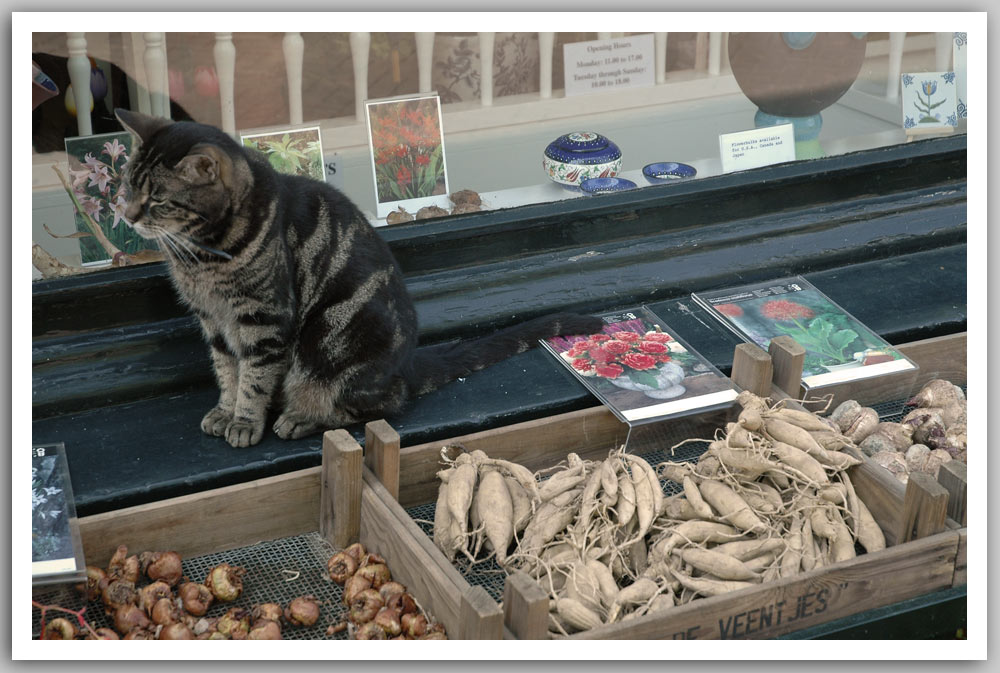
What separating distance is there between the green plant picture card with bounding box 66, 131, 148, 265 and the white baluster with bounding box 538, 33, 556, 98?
1.14 m

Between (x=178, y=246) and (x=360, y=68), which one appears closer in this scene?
(x=178, y=246)

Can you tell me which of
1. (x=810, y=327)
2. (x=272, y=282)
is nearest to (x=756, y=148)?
(x=810, y=327)

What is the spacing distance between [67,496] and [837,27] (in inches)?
90.8

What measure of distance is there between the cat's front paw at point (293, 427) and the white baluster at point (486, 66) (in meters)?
1.11

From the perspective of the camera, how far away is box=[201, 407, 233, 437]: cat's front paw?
8.11 feet

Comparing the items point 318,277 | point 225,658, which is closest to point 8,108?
point 318,277

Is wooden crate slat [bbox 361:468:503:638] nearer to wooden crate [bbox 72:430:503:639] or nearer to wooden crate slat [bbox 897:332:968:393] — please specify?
wooden crate [bbox 72:430:503:639]

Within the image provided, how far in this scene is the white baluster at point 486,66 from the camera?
2.92 m

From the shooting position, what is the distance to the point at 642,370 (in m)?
2.74

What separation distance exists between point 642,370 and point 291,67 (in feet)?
3.85

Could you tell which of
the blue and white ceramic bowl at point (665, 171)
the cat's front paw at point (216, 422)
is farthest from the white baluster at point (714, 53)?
the cat's front paw at point (216, 422)

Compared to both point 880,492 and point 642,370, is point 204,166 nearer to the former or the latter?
point 642,370

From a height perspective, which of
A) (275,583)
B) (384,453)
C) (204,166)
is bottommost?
(275,583)

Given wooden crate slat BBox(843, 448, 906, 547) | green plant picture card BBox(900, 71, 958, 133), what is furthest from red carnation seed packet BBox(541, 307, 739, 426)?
green plant picture card BBox(900, 71, 958, 133)
